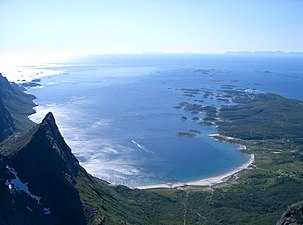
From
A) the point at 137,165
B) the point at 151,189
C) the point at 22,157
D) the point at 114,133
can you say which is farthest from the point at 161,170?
the point at 22,157

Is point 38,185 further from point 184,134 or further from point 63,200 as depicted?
point 184,134

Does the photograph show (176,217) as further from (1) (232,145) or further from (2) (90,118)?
(2) (90,118)

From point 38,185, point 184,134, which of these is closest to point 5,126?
point 38,185

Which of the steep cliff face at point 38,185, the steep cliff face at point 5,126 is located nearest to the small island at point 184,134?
the steep cliff face at point 5,126

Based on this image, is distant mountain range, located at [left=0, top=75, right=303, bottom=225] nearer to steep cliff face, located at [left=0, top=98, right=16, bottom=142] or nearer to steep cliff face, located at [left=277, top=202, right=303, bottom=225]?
steep cliff face, located at [left=277, top=202, right=303, bottom=225]

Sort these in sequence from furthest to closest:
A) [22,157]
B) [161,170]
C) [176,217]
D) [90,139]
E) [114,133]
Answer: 1. [114,133]
2. [90,139]
3. [161,170]
4. [176,217]
5. [22,157]

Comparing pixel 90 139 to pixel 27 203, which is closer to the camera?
pixel 27 203

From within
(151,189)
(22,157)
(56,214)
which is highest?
(22,157)

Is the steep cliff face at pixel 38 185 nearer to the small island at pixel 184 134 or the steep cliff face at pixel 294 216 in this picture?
the steep cliff face at pixel 294 216

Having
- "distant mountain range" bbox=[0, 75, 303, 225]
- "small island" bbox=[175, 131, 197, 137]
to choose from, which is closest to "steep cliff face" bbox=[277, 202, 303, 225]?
"distant mountain range" bbox=[0, 75, 303, 225]
